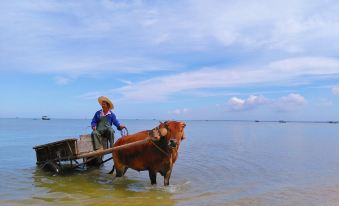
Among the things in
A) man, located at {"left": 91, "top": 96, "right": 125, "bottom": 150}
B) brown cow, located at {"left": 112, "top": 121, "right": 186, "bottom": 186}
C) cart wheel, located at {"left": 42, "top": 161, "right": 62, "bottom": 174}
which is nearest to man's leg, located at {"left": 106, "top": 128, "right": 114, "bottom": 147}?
man, located at {"left": 91, "top": 96, "right": 125, "bottom": 150}

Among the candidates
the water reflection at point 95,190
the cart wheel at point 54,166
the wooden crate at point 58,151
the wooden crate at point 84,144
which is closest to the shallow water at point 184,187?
the water reflection at point 95,190

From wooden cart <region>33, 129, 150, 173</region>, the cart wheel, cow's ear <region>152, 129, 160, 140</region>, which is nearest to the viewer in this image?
cow's ear <region>152, 129, 160, 140</region>

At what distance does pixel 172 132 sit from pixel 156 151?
91 centimetres

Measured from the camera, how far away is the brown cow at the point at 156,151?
29.9 feet

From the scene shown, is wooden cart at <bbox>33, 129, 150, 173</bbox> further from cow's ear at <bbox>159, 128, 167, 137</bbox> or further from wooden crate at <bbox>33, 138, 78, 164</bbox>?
cow's ear at <bbox>159, 128, 167, 137</bbox>

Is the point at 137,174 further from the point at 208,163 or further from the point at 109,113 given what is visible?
the point at 208,163

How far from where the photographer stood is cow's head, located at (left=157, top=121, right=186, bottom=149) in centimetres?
891

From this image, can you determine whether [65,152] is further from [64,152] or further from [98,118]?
[98,118]

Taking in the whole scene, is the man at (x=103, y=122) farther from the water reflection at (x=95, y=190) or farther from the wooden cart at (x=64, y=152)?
the water reflection at (x=95, y=190)

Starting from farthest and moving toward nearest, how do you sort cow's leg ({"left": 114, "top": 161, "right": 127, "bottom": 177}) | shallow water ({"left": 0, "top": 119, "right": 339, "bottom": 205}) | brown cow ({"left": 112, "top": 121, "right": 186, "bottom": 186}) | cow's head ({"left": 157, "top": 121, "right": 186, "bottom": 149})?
1. cow's leg ({"left": 114, "top": 161, "right": 127, "bottom": 177})
2. shallow water ({"left": 0, "top": 119, "right": 339, "bottom": 205})
3. brown cow ({"left": 112, "top": 121, "right": 186, "bottom": 186})
4. cow's head ({"left": 157, "top": 121, "right": 186, "bottom": 149})

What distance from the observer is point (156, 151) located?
31.8ft

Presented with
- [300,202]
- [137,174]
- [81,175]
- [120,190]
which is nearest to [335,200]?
[300,202]

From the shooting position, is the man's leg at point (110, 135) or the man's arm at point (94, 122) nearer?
the man's arm at point (94, 122)

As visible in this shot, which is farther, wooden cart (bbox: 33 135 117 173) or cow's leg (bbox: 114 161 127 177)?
wooden cart (bbox: 33 135 117 173)
